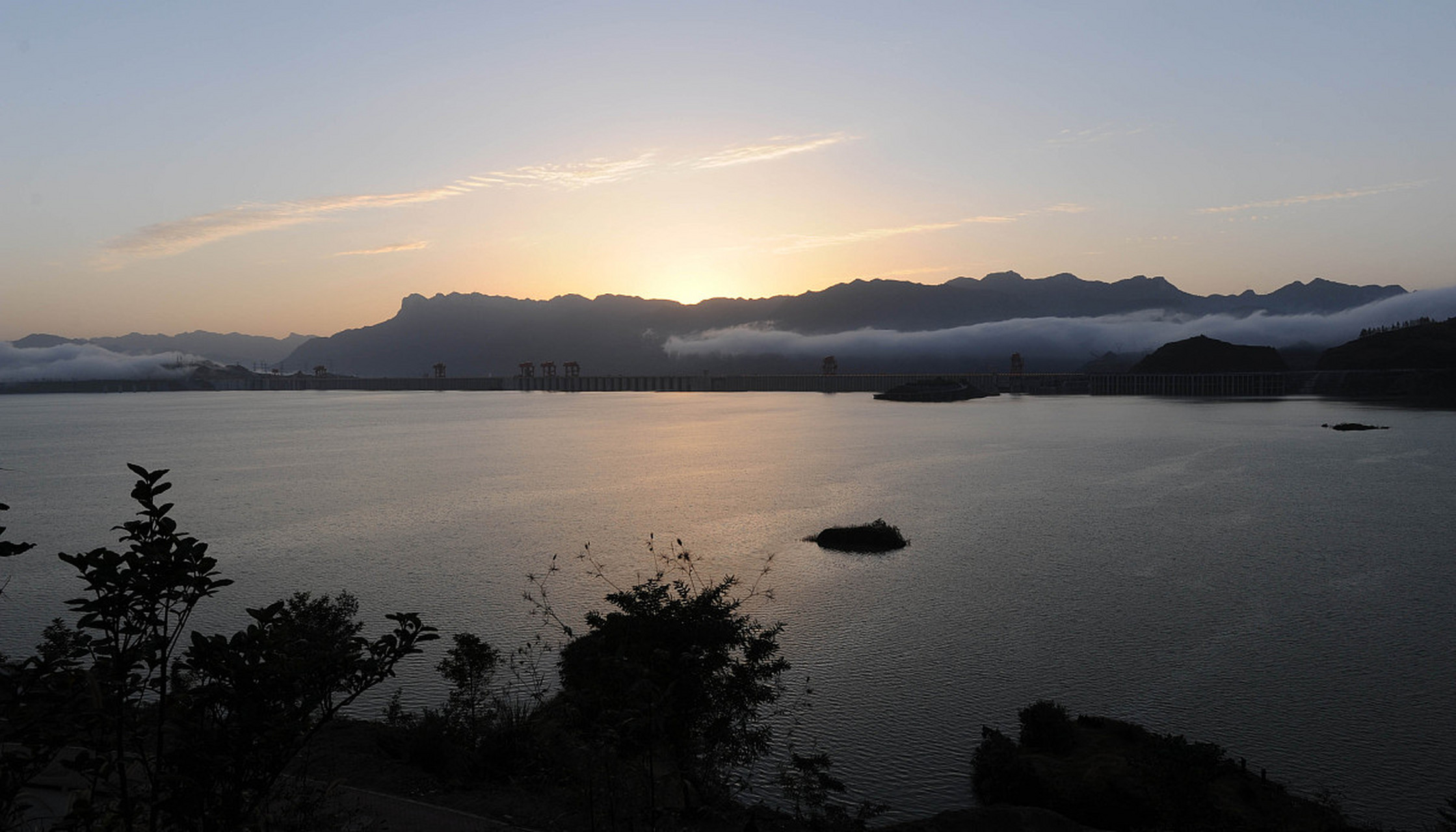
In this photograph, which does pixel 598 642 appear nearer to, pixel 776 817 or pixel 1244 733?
pixel 776 817

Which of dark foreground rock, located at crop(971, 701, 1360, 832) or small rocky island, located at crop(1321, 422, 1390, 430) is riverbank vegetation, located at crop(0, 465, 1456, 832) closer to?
dark foreground rock, located at crop(971, 701, 1360, 832)

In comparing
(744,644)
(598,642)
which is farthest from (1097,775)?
(598,642)

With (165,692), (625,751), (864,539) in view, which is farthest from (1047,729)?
(864,539)

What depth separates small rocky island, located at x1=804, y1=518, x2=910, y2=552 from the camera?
5353 centimetres

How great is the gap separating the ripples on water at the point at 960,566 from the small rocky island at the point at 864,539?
1394 mm

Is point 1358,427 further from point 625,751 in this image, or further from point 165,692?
point 165,692

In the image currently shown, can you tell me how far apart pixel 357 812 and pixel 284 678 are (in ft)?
31.6

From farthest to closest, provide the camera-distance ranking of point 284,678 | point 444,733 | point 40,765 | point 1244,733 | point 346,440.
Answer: point 346,440 < point 1244,733 < point 444,733 < point 284,678 < point 40,765

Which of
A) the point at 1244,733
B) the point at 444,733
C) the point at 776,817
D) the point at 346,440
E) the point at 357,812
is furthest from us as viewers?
the point at 346,440

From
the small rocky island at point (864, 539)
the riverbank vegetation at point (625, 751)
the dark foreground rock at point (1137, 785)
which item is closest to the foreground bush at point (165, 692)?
the riverbank vegetation at point (625, 751)

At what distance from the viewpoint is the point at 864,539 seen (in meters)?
54.4

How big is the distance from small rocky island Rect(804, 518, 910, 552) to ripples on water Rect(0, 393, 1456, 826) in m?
1.39

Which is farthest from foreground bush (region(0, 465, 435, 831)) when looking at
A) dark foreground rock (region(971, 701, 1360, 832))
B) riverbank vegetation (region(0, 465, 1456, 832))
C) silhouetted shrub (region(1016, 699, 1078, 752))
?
silhouetted shrub (region(1016, 699, 1078, 752))

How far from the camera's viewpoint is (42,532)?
61.3 meters
